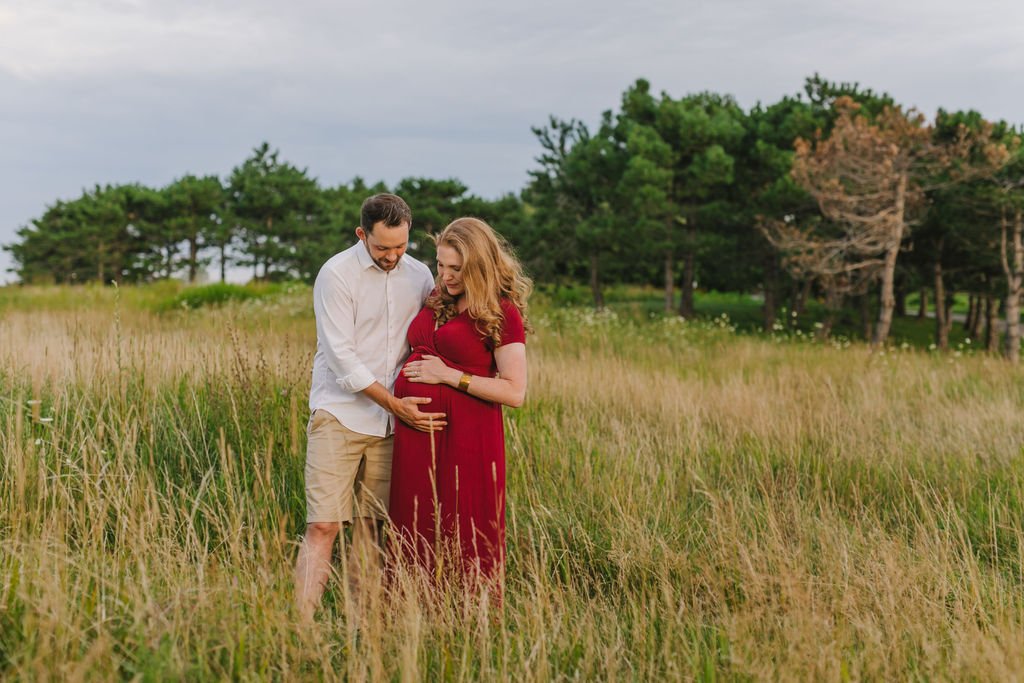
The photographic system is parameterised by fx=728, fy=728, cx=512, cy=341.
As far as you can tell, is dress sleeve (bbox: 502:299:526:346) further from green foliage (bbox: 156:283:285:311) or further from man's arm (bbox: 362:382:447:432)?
green foliage (bbox: 156:283:285:311)

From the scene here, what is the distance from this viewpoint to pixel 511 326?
3082 millimetres

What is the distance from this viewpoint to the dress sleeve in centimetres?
308

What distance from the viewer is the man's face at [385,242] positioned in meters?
3.02

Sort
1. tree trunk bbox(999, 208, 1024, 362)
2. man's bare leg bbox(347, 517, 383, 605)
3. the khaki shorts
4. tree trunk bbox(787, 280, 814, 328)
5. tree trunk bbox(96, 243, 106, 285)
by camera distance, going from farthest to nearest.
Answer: tree trunk bbox(96, 243, 106, 285) → tree trunk bbox(787, 280, 814, 328) → tree trunk bbox(999, 208, 1024, 362) → the khaki shorts → man's bare leg bbox(347, 517, 383, 605)

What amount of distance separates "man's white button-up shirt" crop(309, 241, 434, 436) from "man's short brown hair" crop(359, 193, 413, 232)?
15 centimetres

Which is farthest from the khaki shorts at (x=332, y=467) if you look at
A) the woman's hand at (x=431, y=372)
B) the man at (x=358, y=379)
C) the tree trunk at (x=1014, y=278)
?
the tree trunk at (x=1014, y=278)

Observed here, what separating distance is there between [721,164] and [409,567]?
21.0m

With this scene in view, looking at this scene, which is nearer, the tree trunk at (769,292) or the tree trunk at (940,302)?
the tree trunk at (940,302)

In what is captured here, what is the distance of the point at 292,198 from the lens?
43.2m

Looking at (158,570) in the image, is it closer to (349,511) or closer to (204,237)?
(349,511)

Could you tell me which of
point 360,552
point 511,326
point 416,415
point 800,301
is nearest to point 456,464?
point 416,415

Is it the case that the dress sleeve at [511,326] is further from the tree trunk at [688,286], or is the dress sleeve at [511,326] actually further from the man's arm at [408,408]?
the tree trunk at [688,286]

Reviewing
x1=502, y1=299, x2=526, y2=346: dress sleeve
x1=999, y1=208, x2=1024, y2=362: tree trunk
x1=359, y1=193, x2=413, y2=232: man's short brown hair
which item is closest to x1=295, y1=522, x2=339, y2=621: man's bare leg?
x1=502, y1=299, x2=526, y2=346: dress sleeve

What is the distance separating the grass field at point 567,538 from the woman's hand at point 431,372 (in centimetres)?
65
